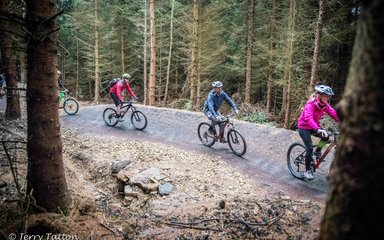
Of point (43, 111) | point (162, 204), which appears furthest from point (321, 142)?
point (43, 111)

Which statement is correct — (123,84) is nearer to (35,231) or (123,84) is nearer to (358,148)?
(35,231)

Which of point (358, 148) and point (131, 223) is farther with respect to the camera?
point (131, 223)

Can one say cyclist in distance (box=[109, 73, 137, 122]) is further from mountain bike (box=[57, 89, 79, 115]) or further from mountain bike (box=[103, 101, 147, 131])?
mountain bike (box=[57, 89, 79, 115])

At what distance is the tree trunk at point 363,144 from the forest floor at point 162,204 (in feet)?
12.0

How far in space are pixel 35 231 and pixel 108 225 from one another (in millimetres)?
1091

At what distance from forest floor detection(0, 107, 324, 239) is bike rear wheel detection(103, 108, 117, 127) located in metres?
3.11

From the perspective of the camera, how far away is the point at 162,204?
21.6 feet

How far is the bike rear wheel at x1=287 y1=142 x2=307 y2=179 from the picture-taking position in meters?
8.04

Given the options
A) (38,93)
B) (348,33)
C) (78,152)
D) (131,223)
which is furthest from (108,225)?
(348,33)

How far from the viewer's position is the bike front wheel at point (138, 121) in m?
12.9

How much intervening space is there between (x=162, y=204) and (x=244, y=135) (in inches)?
251

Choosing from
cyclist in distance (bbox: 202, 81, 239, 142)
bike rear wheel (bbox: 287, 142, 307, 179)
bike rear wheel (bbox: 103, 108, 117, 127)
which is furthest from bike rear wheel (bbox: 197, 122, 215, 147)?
bike rear wheel (bbox: 103, 108, 117, 127)

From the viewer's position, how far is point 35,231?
3.88 m

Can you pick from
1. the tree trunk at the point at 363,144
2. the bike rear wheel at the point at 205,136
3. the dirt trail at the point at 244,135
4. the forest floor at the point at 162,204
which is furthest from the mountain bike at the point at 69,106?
the tree trunk at the point at 363,144
